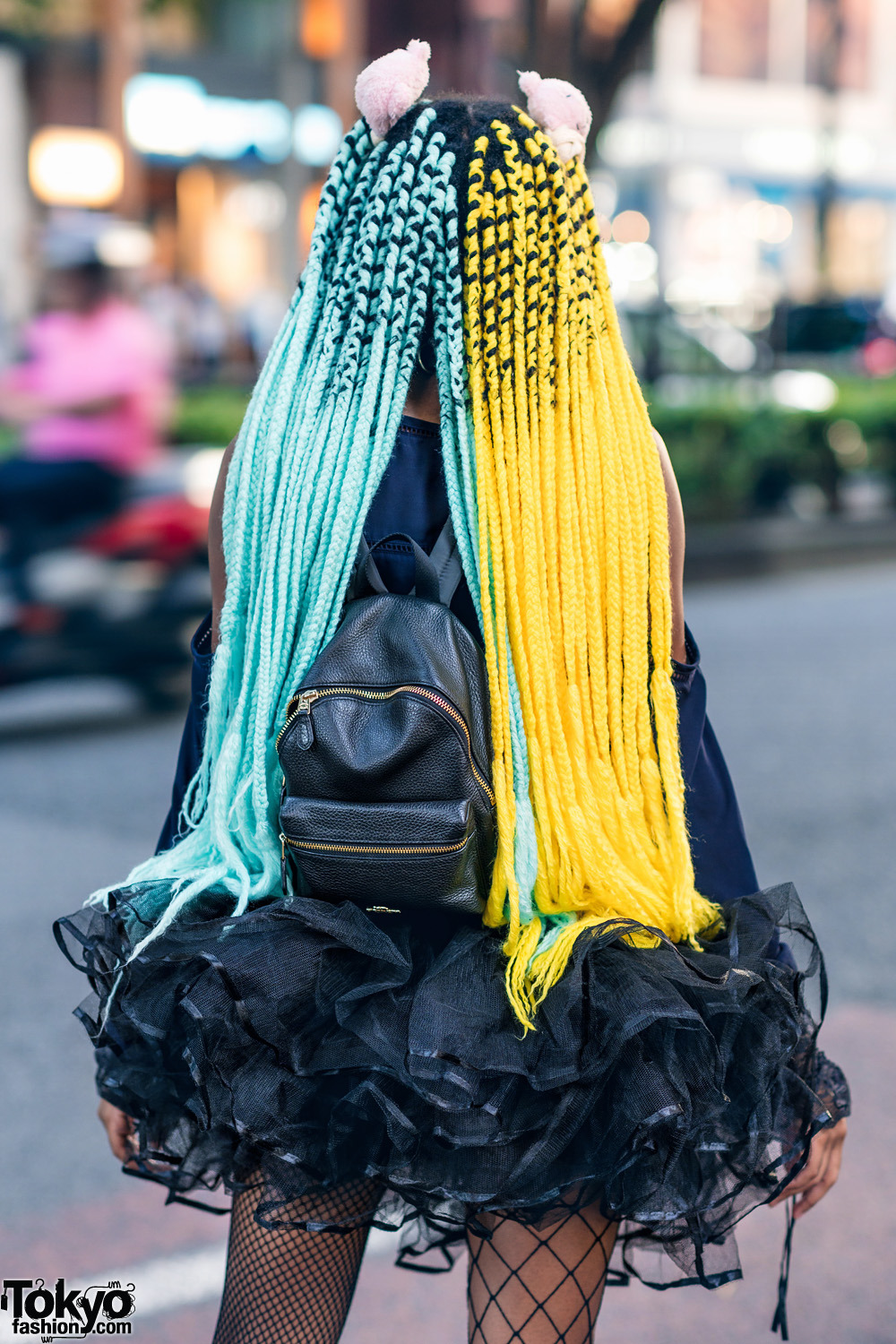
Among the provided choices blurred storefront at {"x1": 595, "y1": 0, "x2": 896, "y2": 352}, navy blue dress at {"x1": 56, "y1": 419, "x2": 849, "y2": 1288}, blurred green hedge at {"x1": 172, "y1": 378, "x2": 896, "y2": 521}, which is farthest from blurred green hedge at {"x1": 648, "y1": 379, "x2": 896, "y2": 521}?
blurred storefront at {"x1": 595, "y1": 0, "x2": 896, "y2": 352}

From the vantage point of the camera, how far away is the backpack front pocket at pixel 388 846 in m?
1.46

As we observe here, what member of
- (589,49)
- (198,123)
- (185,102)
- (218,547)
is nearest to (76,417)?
(218,547)

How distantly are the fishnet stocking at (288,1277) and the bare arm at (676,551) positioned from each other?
727mm

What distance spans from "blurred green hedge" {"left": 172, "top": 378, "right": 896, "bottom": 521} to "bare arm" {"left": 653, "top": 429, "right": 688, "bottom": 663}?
996cm

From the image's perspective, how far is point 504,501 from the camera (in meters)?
1.63

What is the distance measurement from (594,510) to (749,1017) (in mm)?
593

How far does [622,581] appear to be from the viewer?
1688 millimetres

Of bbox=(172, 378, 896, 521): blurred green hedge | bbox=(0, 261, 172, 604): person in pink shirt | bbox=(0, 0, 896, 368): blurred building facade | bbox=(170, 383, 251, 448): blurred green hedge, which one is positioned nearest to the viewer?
bbox=(0, 261, 172, 604): person in pink shirt

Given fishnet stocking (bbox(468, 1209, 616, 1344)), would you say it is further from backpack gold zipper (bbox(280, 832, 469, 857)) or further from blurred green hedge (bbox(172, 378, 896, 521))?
blurred green hedge (bbox(172, 378, 896, 521))

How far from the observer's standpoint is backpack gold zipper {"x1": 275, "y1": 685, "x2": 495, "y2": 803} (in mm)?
1468

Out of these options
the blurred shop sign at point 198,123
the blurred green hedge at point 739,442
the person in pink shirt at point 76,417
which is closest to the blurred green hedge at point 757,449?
the blurred green hedge at point 739,442

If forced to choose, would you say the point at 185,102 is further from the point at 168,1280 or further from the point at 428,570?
the point at 428,570

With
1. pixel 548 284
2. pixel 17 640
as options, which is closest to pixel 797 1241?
pixel 548 284

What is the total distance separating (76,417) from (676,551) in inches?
212
